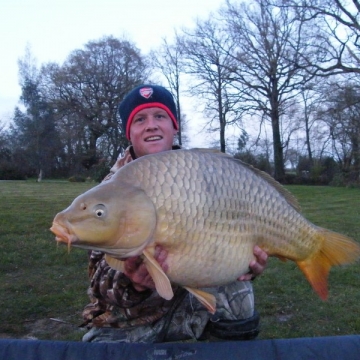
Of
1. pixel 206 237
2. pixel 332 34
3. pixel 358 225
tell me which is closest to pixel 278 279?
pixel 206 237

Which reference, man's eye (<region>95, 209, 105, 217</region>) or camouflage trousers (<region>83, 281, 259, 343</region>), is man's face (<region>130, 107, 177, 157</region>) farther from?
man's eye (<region>95, 209, 105, 217</region>)

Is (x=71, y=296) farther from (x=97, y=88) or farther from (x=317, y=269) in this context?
(x=97, y=88)

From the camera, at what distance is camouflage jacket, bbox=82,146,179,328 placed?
1712 millimetres

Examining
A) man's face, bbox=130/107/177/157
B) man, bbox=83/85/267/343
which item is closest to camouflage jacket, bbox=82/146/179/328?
man, bbox=83/85/267/343

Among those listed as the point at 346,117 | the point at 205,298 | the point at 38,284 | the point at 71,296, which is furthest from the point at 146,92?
the point at 346,117

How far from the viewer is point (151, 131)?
1883 millimetres

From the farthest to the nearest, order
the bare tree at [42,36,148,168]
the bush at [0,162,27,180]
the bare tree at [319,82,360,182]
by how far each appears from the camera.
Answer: the bare tree at [42,36,148,168] < the bush at [0,162,27,180] < the bare tree at [319,82,360,182]

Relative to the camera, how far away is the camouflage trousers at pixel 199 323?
185cm

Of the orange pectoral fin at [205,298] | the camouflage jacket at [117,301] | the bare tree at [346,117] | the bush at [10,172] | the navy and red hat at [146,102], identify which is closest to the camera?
the orange pectoral fin at [205,298]

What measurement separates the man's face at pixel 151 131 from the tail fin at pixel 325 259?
71 centimetres

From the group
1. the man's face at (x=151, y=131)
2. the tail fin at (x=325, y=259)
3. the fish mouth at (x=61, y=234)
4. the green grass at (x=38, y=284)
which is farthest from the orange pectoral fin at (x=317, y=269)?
the green grass at (x=38, y=284)

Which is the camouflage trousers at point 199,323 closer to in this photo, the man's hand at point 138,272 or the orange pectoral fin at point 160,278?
the man's hand at point 138,272

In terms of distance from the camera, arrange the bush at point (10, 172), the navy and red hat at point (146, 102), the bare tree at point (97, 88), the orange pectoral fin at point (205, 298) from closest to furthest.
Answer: the orange pectoral fin at point (205, 298)
the navy and red hat at point (146, 102)
the bush at point (10, 172)
the bare tree at point (97, 88)

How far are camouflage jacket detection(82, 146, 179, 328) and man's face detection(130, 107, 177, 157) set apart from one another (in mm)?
105
